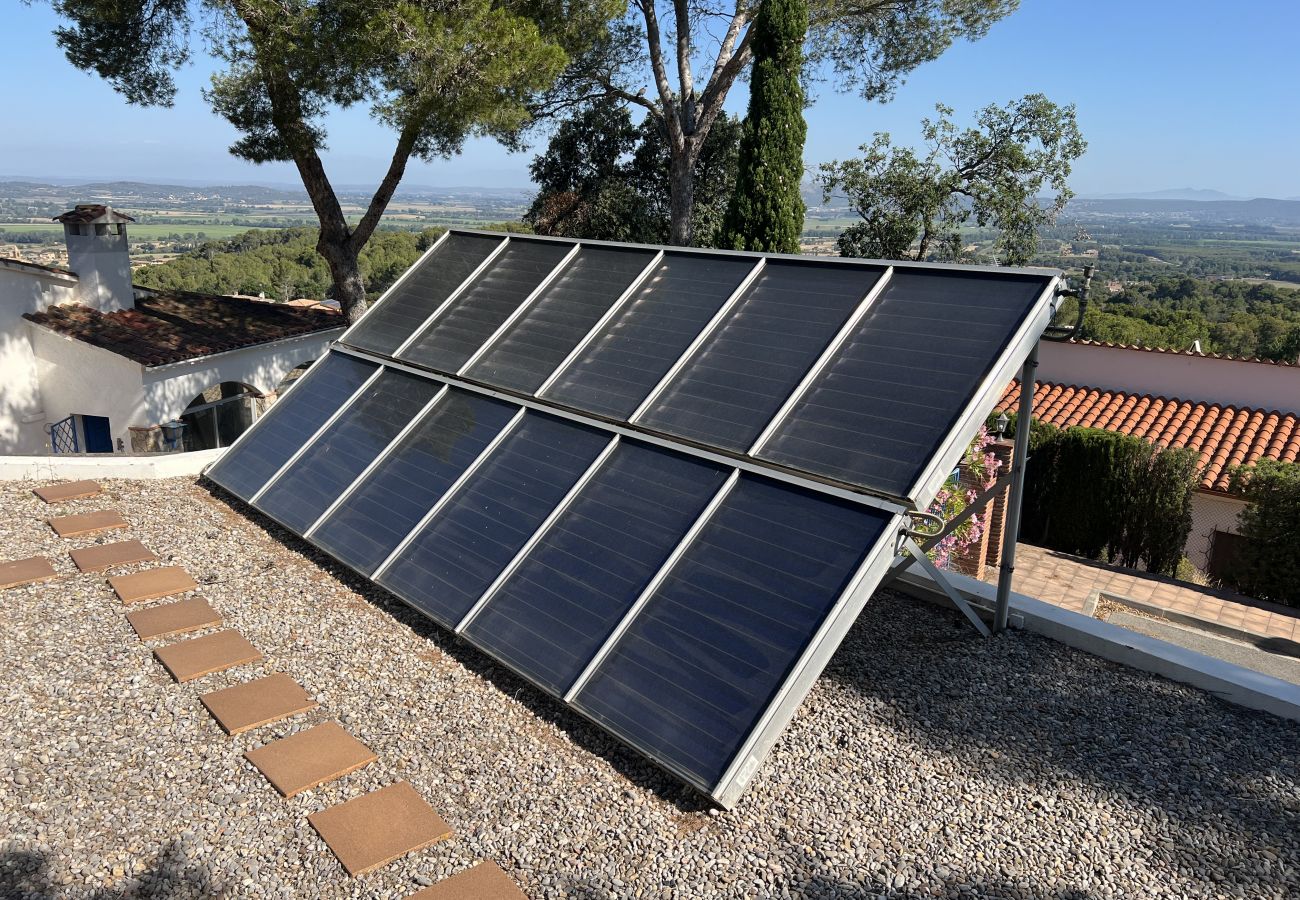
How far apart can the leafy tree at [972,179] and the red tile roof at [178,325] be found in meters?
13.5

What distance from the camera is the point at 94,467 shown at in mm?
9000

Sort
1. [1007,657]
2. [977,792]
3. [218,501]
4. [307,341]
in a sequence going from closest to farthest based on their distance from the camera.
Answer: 1. [977,792]
2. [1007,657]
3. [218,501]
4. [307,341]

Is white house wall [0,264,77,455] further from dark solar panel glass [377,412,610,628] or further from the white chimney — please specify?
dark solar panel glass [377,412,610,628]

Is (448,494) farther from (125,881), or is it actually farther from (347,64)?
(347,64)

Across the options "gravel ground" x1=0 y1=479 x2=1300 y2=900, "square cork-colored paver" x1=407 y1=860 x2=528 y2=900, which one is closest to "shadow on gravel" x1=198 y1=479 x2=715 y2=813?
"gravel ground" x1=0 y1=479 x2=1300 y2=900

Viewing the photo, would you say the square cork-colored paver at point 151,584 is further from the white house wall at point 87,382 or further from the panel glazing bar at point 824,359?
the white house wall at point 87,382

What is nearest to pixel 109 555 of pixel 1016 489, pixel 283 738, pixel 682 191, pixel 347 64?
pixel 283 738

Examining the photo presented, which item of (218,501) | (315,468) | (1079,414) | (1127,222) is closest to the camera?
(315,468)

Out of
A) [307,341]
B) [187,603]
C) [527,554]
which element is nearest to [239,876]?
[527,554]

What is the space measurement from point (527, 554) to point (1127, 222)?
602ft

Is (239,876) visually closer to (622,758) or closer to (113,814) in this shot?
(113,814)

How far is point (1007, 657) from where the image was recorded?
5.81 meters

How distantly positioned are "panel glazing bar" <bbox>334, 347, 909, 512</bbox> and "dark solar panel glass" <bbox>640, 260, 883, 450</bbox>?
0.10 meters

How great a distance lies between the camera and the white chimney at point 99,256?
52.9 feet
